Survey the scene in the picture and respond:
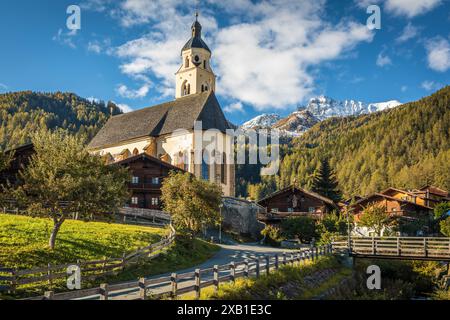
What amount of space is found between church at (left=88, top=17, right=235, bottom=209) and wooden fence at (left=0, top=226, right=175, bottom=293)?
78.9 feet

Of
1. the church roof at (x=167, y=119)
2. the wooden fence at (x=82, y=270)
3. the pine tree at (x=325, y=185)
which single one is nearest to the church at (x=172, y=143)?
the church roof at (x=167, y=119)

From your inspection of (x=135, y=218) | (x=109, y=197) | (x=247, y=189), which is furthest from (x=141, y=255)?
(x=247, y=189)

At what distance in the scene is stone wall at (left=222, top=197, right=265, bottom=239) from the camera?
57781 millimetres

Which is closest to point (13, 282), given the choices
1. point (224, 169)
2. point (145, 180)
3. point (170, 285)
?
point (170, 285)

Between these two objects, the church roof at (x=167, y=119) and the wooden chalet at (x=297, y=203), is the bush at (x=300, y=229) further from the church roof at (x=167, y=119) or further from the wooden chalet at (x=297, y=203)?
the church roof at (x=167, y=119)

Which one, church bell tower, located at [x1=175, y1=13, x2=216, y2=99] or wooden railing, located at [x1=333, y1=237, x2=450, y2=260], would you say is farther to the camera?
church bell tower, located at [x1=175, y1=13, x2=216, y2=99]

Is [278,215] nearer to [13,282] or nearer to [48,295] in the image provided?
[13,282]

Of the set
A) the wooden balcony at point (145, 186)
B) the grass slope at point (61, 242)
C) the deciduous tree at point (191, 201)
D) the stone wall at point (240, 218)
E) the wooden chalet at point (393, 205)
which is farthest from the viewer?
the wooden chalet at point (393, 205)

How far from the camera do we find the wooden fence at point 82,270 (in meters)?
17.3

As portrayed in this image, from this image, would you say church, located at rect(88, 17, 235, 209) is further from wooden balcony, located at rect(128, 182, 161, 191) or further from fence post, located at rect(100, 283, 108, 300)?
fence post, located at rect(100, 283, 108, 300)

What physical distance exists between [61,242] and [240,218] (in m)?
34.8

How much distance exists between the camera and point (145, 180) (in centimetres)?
5456

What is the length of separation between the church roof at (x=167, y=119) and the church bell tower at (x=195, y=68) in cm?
994

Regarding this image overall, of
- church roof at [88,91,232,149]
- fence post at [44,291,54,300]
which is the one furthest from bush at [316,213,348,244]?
fence post at [44,291,54,300]
